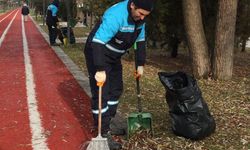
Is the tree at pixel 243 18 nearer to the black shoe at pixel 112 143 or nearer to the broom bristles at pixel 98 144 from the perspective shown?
the black shoe at pixel 112 143

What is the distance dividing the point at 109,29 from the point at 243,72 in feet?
29.4

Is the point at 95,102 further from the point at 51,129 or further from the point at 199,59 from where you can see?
the point at 199,59

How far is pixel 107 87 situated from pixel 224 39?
222 inches

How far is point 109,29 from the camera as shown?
17.0 ft

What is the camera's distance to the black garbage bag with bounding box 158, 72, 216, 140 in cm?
582

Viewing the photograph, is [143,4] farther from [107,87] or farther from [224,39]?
[224,39]

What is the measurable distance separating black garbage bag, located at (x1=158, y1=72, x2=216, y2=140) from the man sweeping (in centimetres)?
60

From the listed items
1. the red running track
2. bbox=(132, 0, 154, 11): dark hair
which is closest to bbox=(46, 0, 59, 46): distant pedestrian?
the red running track

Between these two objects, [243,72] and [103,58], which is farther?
[243,72]

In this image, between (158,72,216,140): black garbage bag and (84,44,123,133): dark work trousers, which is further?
(158,72,216,140): black garbage bag

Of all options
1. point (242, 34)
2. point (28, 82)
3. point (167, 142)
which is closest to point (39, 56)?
point (28, 82)

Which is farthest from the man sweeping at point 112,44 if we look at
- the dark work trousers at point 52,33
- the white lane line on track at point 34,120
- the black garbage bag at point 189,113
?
the dark work trousers at point 52,33

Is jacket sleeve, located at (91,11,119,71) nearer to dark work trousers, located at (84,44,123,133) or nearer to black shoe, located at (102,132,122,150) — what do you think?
dark work trousers, located at (84,44,123,133)

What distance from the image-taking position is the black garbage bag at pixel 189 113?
5.82 meters
